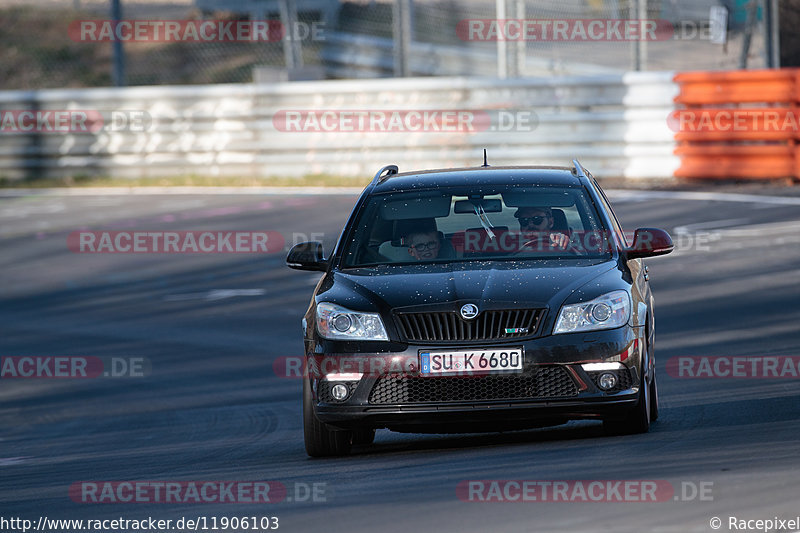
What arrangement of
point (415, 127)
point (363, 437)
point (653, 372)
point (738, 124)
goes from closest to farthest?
point (653, 372) → point (363, 437) → point (738, 124) → point (415, 127)

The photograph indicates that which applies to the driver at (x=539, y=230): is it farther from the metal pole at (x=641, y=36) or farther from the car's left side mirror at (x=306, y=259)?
the metal pole at (x=641, y=36)

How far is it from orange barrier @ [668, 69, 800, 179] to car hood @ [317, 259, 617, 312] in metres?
12.9

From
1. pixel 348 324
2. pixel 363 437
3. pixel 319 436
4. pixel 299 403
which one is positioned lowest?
pixel 299 403

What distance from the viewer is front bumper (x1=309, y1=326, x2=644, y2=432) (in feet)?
25.2

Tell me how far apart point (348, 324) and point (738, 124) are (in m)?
14.2

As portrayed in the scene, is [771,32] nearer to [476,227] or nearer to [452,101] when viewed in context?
[452,101]

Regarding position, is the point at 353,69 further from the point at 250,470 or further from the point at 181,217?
the point at 250,470

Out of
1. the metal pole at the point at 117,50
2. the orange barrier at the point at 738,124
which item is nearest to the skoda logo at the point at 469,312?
the orange barrier at the point at 738,124

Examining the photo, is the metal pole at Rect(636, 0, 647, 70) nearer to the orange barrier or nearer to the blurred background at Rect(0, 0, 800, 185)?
the blurred background at Rect(0, 0, 800, 185)

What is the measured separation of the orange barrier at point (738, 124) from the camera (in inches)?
806

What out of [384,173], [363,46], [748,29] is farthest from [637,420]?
[363,46]

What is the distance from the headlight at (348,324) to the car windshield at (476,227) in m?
0.73

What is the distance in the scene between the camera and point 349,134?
2394 centimetres

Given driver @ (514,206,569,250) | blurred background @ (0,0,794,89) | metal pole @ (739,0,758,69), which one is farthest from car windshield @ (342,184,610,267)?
metal pole @ (739,0,758,69)
